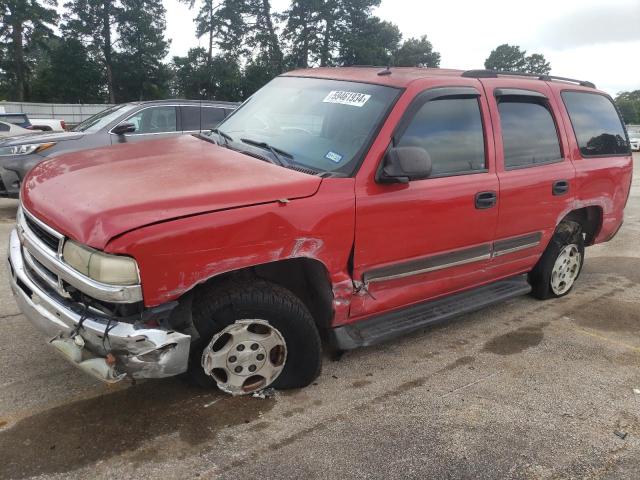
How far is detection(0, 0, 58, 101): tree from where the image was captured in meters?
42.8

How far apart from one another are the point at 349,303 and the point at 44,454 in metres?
1.75

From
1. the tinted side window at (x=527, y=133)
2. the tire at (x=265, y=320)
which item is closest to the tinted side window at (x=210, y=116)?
the tinted side window at (x=527, y=133)

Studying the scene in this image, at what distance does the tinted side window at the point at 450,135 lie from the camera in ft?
11.1

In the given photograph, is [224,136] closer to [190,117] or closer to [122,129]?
[122,129]

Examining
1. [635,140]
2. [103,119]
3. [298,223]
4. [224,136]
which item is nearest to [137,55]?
[635,140]

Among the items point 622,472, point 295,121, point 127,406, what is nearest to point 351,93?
point 295,121

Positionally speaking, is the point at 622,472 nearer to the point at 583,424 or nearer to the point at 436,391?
the point at 583,424

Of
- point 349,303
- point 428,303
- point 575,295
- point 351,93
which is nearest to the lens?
point 349,303

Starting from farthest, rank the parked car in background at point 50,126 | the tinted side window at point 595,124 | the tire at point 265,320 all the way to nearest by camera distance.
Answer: the parked car in background at point 50,126
the tinted side window at point 595,124
the tire at point 265,320

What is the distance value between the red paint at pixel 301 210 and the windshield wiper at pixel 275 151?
14 cm

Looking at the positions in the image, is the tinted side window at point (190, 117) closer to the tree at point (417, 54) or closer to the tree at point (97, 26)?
the tree at point (97, 26)

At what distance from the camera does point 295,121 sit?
3576mm

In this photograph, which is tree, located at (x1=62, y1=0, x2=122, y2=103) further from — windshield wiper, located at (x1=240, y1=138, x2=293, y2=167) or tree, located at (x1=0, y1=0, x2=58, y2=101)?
windshield wiper, located at (x1=240, y1=138, x2=293, y2=167)

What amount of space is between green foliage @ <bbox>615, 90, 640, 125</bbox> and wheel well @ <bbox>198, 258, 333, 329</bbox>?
256 ft
